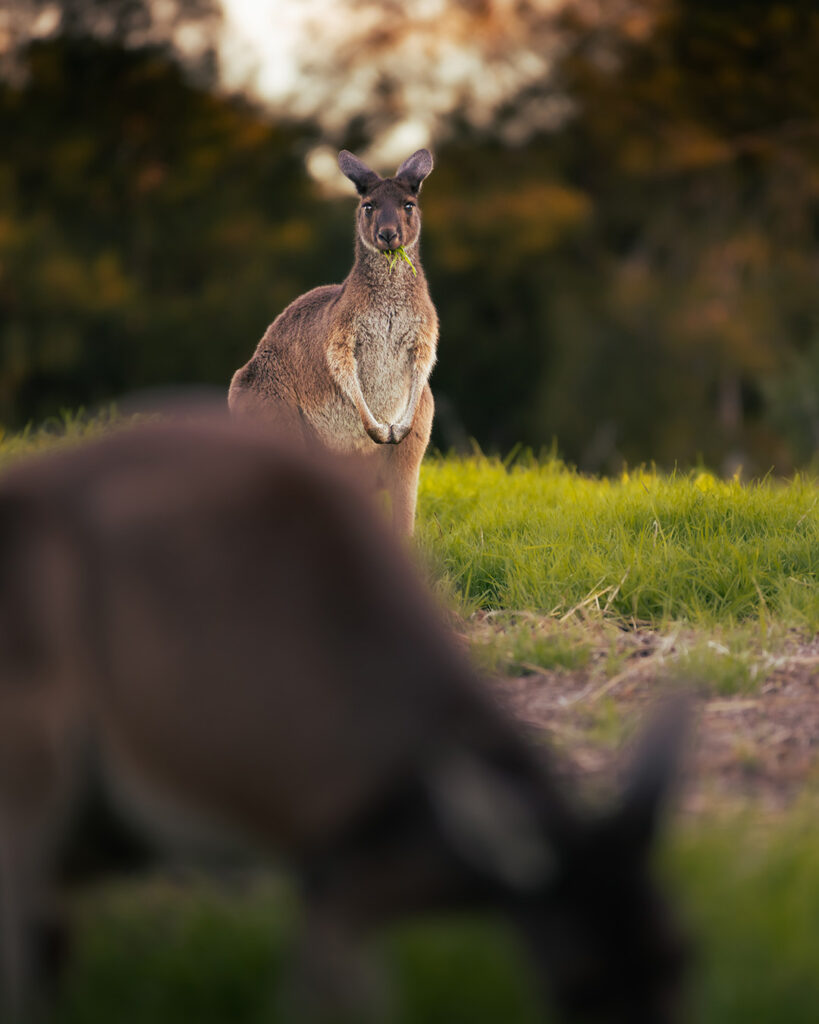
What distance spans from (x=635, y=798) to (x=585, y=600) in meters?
3.47

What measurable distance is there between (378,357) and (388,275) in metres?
0.45

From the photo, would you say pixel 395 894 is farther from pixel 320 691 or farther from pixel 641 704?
pixel 641 704

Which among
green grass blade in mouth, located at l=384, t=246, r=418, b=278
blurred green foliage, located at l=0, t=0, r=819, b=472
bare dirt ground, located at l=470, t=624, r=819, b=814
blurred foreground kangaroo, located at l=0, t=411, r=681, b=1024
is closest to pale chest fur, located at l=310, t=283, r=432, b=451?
green grass blade in mouth, located at l=384, t=246, r=418, b=278

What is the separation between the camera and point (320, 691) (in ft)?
6.19

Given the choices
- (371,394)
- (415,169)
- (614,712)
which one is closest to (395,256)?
(415,169)

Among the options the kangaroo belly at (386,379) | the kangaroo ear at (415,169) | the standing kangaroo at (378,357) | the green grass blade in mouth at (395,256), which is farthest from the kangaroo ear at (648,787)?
the kangaroo ear at (415,169)

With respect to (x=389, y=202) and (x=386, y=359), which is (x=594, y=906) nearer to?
(x=386, y=359)

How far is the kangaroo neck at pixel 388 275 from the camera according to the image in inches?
253

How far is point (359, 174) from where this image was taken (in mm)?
6453

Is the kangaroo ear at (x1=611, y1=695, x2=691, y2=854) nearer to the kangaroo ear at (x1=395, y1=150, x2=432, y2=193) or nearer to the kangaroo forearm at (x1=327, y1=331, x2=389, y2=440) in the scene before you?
the kangaroo forearm at (x1=327, y1=331, x2=389, y2=440)

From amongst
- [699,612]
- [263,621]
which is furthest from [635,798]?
[699,612]

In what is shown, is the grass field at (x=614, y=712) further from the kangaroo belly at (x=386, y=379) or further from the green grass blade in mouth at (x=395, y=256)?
the green grass blade in mouth at (x=395, y=256)

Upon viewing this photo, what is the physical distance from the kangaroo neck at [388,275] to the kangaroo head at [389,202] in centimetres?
6

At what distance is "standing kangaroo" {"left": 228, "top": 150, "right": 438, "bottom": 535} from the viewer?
6383 millimetres
